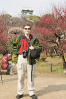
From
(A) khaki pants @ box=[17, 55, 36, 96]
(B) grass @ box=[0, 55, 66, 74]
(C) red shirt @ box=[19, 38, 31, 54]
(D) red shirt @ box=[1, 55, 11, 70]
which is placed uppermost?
(C) red shirt @ box=[19, 38, 31, 54]

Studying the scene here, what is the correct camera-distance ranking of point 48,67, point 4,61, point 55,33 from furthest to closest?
point 48,67 → point 55,33 → point 4,61

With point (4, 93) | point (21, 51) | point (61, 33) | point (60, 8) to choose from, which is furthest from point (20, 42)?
point (60, 8)

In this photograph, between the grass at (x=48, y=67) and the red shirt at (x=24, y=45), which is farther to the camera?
the grass at (x=48, y=67)

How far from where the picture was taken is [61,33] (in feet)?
38.9

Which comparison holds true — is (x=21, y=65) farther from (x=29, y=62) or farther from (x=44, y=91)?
(x=44, y=91)

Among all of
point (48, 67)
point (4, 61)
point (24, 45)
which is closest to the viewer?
point (24, 45)

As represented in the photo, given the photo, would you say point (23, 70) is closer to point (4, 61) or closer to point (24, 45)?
point (24, 45)

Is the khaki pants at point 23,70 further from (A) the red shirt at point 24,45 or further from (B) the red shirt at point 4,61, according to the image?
(B) the red shirt at point 4,61

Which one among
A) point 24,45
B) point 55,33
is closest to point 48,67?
point 55,33

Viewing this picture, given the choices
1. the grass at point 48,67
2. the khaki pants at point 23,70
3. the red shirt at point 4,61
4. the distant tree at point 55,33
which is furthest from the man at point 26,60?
the distant tree at point 55,33

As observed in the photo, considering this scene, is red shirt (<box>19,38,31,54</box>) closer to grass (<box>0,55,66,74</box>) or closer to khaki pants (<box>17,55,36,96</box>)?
khaki pants (<box>17,55,36,96</box>)

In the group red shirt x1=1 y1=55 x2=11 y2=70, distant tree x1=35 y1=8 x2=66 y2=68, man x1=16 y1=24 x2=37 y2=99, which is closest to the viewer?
man x1=16 y1=24 x2=37 y2=99

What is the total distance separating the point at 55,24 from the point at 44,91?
787cm

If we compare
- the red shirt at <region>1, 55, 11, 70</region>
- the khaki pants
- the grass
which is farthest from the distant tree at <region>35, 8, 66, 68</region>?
the khaki pants
